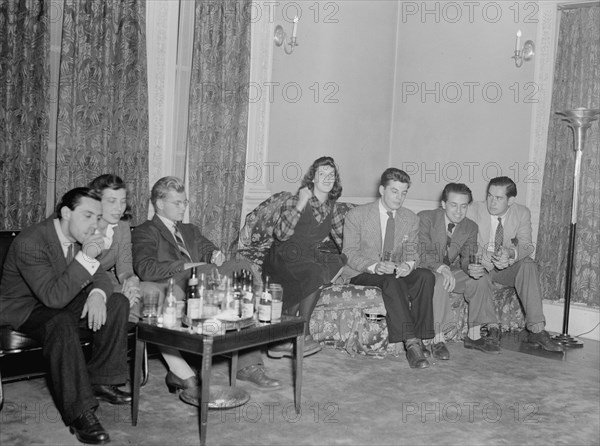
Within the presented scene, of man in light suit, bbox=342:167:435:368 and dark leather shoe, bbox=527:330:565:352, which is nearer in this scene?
man in light suit, bbox=342:167:435:368

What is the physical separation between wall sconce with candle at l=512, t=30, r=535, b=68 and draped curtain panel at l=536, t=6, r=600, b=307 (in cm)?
25

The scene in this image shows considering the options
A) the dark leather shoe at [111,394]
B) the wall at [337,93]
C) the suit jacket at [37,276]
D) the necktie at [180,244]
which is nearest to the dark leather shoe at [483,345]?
the wall at [337,93]

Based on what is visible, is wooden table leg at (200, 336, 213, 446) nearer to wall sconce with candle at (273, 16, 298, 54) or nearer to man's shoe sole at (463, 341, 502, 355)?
man's shoe sole at (463, 341, 502, 355)

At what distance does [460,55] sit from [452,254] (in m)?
2.28

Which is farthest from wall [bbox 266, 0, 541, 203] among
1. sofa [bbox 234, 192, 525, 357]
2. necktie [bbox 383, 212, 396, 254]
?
necktie [bbox 383, 212, 396, 254]

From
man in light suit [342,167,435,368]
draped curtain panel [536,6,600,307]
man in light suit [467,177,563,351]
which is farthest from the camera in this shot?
draped curtain panel [536,6,600,307]

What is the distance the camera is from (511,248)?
584cm

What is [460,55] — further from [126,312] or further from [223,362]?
[126,312]

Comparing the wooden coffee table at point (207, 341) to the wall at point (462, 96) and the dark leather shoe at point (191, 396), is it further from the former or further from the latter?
the wall at point (462, 96)

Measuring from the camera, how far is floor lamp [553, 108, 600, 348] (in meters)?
5.80

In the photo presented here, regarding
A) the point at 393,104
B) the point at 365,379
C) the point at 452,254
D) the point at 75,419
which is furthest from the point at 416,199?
the point at 75,419

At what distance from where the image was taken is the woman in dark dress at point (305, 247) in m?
5.05

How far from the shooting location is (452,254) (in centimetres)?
584

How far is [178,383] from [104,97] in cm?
191
